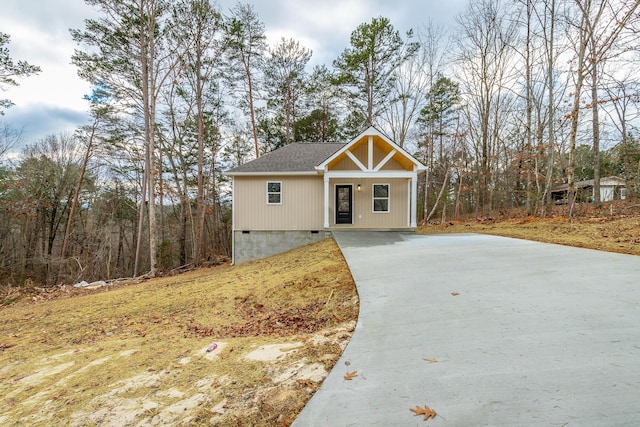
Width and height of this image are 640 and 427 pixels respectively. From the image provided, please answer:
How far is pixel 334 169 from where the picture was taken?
36.5 feet

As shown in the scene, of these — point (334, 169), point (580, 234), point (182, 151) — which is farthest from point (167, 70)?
point (580, 234)

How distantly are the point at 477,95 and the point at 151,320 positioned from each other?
766 inches

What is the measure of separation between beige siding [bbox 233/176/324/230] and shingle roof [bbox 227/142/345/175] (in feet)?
1.17

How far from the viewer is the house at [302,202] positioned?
11.1 meters

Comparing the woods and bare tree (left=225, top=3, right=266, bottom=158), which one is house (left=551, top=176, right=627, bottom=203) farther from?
bare tree (left=225, top=3, right=266, bottom=158)

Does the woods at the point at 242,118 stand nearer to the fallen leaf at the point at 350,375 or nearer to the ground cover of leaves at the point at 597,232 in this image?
the ground cover of leaves at the point at 597,232

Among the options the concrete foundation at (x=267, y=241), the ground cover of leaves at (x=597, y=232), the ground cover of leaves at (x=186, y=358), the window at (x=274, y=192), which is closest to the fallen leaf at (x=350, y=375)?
the ground cover of leaves at (x=186, y=358)

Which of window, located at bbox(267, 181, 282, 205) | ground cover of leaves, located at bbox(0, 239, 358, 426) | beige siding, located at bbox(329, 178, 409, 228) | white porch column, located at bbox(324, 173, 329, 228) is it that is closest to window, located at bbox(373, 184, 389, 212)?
beige siding, located at bbox(329, 178, 409, 228)

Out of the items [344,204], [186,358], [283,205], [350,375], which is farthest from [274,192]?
[350,375]

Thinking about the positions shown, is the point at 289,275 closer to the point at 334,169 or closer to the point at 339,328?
the point at 339,328

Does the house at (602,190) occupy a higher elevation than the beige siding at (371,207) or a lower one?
higher

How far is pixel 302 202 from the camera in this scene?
36.7 ft

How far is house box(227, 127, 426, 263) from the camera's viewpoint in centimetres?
1113

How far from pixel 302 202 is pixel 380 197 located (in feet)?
10.5
